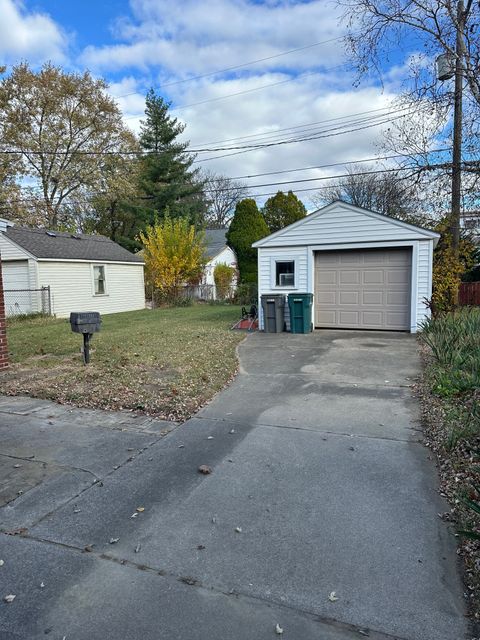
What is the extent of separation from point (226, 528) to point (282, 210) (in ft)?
109

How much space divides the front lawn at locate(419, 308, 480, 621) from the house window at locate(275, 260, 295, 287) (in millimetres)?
4896

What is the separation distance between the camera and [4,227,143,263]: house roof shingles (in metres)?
18.0

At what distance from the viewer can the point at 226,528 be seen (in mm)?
3012

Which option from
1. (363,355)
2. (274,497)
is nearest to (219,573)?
(274,497)

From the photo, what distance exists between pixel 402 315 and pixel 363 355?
3.58 meters

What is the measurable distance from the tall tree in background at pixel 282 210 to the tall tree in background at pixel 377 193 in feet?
12.5

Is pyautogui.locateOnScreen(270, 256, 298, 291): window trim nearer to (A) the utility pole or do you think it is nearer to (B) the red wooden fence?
(A) the utility pole

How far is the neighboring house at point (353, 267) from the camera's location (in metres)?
11.4

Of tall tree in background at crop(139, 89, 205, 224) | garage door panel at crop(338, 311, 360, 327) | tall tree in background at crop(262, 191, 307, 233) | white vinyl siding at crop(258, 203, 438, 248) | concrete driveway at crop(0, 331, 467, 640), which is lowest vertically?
concrete driveway at crop(0, 331, 467, 640)

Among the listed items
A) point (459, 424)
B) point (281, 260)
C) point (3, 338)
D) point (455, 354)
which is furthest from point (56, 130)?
point (459, 424)

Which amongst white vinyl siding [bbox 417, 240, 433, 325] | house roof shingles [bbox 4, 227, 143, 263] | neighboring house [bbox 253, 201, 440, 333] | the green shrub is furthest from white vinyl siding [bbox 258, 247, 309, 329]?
house roof shingles [bbox 4, 227, 143, 263]

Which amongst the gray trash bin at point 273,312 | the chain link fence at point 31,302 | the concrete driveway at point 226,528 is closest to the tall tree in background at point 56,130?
the chain link fence at point 31,302

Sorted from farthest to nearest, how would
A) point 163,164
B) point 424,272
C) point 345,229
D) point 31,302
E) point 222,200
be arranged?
point 222,200, point 163,164, point 31,302, point 345,229, point 424,272

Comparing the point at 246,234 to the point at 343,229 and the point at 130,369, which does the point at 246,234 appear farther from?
the point at 130,369
